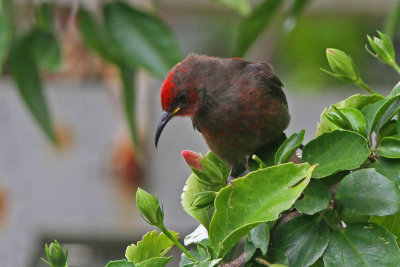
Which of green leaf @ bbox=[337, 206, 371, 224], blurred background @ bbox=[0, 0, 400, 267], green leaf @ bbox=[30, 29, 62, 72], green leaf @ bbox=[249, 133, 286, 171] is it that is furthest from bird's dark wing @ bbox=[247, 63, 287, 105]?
blurred background @ bbox=[0, 0, 400, 267]

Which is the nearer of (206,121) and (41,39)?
(206,121)

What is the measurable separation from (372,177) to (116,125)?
212 centimetres

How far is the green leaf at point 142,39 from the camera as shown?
1487mm

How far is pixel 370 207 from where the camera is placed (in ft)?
2.22

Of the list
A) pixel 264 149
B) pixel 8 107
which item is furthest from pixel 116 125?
pixel 264 149

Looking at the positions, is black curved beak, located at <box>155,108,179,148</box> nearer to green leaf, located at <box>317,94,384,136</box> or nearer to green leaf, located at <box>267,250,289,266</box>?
green leaf, located at <box>317,94,384,136</box>

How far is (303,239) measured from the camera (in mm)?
679

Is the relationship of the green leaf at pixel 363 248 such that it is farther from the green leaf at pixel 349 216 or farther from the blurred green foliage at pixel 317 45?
the blurred green foliage at pixel 317 45

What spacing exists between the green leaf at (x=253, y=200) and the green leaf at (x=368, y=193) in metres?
0.06

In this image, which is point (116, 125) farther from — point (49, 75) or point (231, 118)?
point (231, 118)

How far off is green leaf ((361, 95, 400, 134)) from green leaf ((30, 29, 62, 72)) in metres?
0.92

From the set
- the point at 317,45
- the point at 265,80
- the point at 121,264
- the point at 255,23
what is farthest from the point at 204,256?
the point at 317,45

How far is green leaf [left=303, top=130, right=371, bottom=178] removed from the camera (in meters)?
0.69

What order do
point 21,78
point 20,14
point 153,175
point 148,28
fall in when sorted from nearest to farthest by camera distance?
point 148,28 < point 21,78 < point 20,14 < point 153,175
